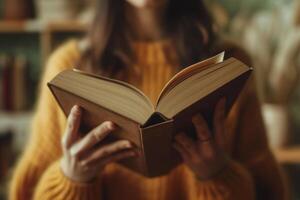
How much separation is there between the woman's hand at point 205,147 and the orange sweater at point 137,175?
4.5 inches

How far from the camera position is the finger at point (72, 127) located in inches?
24.0

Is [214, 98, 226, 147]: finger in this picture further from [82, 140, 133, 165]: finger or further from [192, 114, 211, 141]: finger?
[82, 140, 133, 165]: finger

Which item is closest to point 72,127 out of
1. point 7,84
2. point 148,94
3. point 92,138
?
point 92,138

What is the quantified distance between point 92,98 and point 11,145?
4.15 feet

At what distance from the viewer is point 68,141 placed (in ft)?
2.21

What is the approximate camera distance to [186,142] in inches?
25.8

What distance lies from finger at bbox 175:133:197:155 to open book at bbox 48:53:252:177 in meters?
0.04

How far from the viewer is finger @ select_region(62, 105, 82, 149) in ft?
2.00

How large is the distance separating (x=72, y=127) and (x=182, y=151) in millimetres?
171

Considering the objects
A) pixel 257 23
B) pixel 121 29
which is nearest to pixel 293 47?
pixel 257 23

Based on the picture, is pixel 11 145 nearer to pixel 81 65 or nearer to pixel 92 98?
pixel 81 65

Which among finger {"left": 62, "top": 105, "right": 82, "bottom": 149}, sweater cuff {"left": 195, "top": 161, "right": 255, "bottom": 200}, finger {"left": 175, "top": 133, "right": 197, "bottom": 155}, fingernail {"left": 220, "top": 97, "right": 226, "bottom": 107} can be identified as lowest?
sweater cuff {"left": 195, "top": 161, "right": 255, "bottom": 200}

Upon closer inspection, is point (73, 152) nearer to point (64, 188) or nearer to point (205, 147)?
point (64, 188)

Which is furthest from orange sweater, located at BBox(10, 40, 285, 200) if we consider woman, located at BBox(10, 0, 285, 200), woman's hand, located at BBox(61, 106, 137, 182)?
woman's hand, located at BBox(61, 106, 137, 182)
